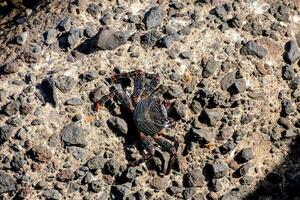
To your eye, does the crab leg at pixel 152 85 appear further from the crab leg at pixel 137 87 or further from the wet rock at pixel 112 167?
the wet rock at pixel 112 167

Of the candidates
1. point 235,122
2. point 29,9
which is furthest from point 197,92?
point 29,9

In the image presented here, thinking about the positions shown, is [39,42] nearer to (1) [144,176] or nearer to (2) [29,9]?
(2) [29,9]

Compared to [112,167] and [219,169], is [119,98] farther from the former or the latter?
[219,169]

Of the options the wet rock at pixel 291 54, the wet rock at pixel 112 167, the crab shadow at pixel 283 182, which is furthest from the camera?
the wet rock at pixel 291 54

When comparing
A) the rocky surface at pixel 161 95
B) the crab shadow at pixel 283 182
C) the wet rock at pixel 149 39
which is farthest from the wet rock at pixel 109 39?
the crab shadow at pixel 283 182

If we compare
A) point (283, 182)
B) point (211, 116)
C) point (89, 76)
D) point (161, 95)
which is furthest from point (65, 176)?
point (283, 182)

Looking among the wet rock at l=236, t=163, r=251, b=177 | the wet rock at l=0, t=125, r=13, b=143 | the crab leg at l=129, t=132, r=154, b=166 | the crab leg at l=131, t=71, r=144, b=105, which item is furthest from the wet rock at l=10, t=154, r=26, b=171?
the wet rock at l=236, t=163, r=251, b=177
